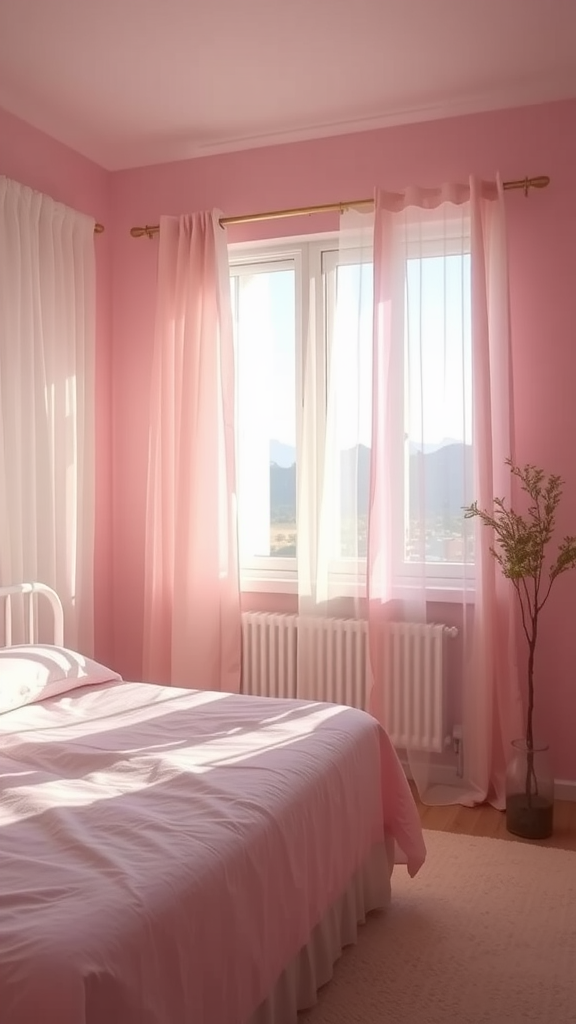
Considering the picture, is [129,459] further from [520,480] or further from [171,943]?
[171,943]

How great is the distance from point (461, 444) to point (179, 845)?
7.48 feet

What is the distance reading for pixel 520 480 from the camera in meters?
3.54

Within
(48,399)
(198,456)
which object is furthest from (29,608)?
(198,456)

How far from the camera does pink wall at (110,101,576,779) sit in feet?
11.5

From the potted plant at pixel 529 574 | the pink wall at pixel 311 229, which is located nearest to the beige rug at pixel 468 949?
the potted plant at pixel 529 574

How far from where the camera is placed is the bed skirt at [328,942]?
1.95 m

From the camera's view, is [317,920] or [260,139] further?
[260,139]

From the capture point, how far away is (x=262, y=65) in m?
3.30

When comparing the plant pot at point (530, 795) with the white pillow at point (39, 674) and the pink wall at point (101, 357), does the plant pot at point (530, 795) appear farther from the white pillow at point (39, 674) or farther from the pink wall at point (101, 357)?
the pink wall at point (101, 357)

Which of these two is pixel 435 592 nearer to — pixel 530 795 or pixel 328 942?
pixel 530 795

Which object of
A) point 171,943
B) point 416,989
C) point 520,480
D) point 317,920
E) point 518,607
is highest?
point 520,480

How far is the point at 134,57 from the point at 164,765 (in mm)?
2551

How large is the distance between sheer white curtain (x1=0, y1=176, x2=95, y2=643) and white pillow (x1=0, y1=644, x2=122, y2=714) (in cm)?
54

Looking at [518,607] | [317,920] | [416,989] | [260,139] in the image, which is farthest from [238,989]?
[260,139]
